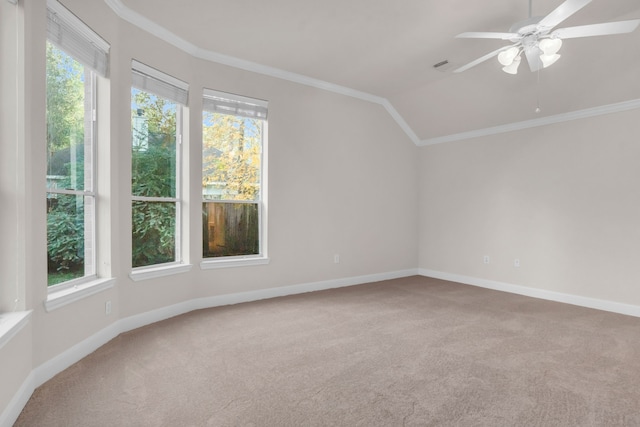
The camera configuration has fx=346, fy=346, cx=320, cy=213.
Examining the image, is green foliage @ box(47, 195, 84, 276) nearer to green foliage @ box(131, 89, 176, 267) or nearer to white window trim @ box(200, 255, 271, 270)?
green foliage @ box(131, 89, 176, 267)

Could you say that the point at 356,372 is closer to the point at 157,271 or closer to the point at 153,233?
the point at 157,271

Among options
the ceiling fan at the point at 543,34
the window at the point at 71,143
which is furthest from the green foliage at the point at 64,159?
the ceiling fan at the point at 543,34

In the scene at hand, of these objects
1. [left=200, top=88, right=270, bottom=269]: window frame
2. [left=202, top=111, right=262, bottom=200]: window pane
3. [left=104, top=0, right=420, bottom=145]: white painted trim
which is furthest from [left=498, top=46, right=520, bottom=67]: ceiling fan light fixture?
[left=202, top=111, right=262, bottom=200]: window pane

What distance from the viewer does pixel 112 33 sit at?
9.55 ft

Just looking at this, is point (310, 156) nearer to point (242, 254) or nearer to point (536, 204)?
point (242, 254)

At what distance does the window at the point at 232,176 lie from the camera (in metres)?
3.98

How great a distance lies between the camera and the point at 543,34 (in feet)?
8.10

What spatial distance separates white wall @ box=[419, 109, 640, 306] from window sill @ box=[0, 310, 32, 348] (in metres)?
5.26

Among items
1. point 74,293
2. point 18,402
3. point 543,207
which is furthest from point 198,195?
point 543,207

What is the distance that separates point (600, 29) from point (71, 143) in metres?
3.76

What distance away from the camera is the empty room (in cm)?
206

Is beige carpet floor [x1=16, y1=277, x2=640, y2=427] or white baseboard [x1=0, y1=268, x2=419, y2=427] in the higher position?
white baseboard [x1=0, y1=268, x2=419, y2=427]

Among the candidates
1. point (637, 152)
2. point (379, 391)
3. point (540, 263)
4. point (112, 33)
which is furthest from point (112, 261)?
point (637, 152)

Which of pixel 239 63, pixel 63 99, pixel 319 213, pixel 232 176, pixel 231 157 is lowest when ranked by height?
pixel 319 213
